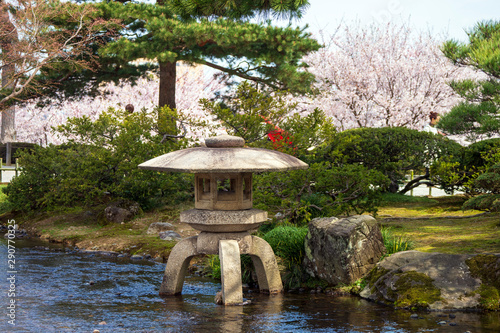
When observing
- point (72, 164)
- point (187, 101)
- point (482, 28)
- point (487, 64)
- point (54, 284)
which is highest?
point (187, 101)

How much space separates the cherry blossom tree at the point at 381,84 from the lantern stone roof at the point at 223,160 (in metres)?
13.5

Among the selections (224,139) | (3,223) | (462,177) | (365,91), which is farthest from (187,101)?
(224,139)

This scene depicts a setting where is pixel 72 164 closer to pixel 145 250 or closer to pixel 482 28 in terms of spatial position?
pixel 145 250

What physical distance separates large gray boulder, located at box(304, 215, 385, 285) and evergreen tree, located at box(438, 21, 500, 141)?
3.95 metres

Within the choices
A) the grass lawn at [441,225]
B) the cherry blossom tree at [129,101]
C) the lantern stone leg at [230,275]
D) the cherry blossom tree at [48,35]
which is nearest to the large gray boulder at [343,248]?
the lantern stone leg at [230,275]

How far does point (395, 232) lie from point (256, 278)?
144 inches

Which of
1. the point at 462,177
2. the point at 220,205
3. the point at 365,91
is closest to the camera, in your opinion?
the point at 220,205

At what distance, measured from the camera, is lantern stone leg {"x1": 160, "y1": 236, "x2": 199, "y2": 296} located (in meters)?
7.30

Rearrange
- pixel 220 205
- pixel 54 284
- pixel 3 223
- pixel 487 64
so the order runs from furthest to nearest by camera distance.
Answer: pixel 3 223 < pixel 487 64 < pixel 54 284 < pixel 220 205

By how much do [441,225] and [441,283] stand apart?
4.94 meters

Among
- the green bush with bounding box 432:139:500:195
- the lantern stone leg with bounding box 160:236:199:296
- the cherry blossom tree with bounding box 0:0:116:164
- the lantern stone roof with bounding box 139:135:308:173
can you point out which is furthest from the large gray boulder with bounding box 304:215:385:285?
the cherry blossom tree with bounding box 0:0:116:164

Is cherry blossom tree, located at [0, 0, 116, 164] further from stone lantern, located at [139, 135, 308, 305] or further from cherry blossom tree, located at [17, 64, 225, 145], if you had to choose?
cherry blossom tree, located at [17, 64, 225, 145]

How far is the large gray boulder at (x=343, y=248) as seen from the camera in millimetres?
7371

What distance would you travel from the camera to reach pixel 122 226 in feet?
40.6
